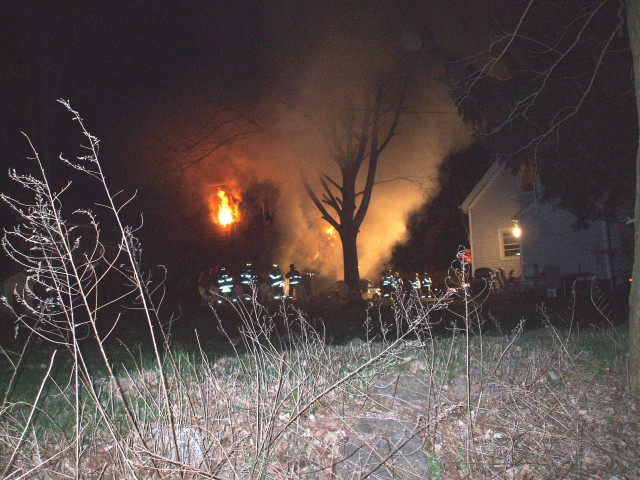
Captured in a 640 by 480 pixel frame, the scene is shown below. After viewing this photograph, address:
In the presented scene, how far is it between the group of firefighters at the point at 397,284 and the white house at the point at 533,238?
3621mm

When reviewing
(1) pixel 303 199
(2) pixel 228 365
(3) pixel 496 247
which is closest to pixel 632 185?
(2) pixel 228 365

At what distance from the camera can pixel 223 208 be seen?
23.2 meters

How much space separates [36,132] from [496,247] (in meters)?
18.4

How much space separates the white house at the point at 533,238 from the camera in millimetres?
18359

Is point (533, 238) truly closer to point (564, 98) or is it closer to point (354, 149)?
point (354, 149)

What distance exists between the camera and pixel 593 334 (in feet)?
23.2

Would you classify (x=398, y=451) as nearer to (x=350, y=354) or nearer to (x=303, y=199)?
(x=350, y=354)

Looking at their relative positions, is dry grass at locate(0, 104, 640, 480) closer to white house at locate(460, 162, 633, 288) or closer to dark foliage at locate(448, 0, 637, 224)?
dark foliage at locate(448, 0, 637, 224)

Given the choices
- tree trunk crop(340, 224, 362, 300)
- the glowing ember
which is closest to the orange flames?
the glowing ember

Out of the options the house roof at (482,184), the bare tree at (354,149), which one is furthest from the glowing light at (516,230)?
the bare tree at (354,149)

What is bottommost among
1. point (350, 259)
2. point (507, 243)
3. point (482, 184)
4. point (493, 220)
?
point (350, 259)

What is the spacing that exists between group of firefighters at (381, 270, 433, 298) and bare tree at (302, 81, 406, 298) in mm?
1026


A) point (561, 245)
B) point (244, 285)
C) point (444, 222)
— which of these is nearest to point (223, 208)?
point (244, 285)

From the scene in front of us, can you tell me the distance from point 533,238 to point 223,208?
474 inches
